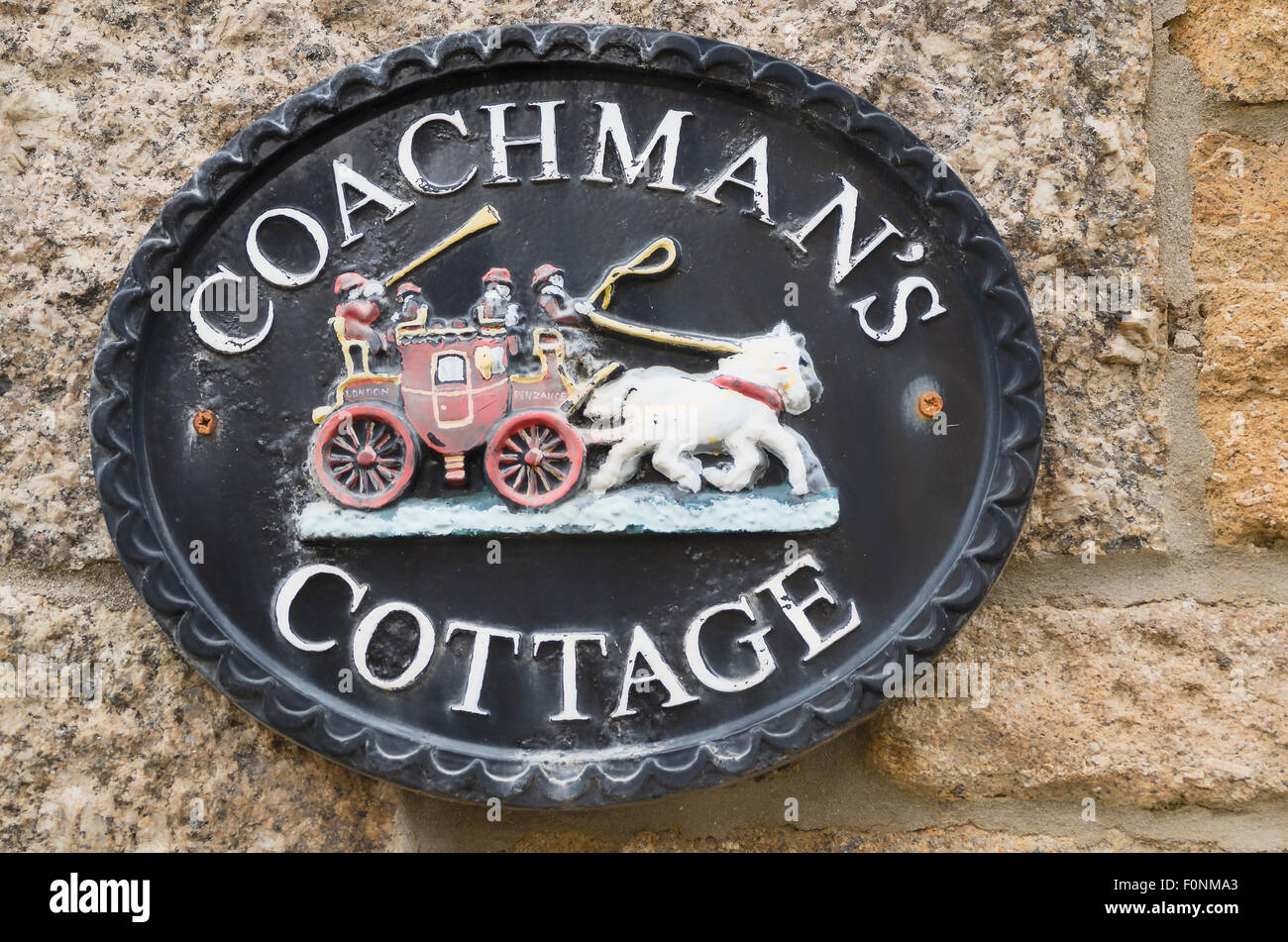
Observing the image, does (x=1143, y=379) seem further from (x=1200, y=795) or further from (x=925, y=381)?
(x=1200, y=795)

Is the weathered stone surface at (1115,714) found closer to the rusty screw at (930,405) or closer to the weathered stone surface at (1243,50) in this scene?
the rusty screw at (930,405)

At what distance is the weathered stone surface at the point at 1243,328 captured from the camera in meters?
1.24

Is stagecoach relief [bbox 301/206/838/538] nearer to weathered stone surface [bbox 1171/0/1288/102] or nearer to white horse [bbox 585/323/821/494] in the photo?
white horse [bbox 585/323/821/494]

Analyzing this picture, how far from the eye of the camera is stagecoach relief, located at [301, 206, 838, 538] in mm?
1181

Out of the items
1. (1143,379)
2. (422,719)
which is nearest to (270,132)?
(422,719)

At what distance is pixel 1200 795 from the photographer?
1.21m

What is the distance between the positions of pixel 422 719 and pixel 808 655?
398 millimetres

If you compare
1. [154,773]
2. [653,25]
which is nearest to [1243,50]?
[653,25]

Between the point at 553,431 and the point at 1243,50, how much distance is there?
2.91 ft

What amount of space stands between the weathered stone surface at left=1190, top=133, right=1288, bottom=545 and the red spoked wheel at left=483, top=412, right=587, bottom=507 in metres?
0.69

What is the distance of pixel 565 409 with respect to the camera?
1.19 m

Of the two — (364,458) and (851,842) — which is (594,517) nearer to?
(364,458)

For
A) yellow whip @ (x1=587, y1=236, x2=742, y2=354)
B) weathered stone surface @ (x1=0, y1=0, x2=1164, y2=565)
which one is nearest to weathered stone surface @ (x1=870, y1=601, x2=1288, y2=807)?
weathered stone surface @ (x1=0, y1=0, x2=1164, y2=565)

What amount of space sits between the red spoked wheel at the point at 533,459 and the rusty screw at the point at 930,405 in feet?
1.17
